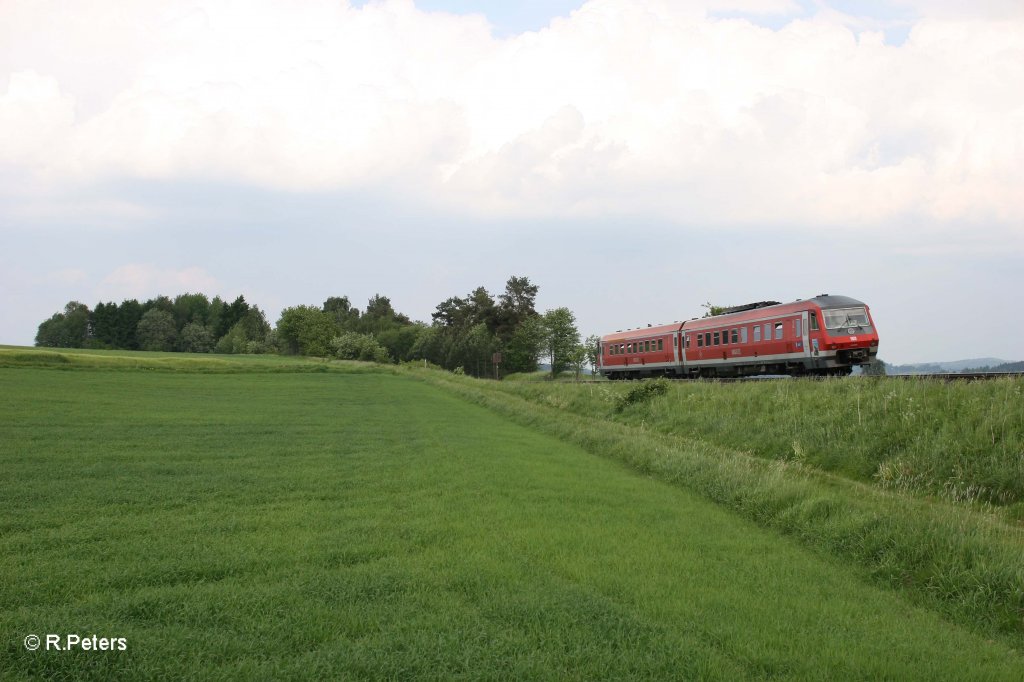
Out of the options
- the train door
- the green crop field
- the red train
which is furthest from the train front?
the green crop field

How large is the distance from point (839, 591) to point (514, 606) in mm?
3453

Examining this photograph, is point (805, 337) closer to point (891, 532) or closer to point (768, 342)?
point (768, 342)

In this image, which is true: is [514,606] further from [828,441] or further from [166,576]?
[828,441]

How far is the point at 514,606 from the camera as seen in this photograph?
577 centimetres

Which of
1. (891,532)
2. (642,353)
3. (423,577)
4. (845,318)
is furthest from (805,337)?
(423,577)

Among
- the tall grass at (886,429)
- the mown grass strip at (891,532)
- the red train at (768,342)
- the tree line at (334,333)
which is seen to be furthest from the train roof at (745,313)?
the tree line at (334,333)

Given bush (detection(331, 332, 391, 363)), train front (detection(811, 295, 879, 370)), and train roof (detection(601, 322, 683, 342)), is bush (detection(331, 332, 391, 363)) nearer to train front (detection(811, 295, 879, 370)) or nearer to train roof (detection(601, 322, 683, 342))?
train roof (detection(601, 322, 683, 342))

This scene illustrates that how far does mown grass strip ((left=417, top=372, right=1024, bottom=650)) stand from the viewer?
22.6 feet

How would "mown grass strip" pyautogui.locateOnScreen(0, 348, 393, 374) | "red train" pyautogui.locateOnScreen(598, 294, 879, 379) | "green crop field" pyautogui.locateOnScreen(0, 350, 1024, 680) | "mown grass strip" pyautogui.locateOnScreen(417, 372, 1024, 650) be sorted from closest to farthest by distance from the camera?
"green crop field" pyautogui.locateOnScreen(0, 350, 1024, 680) → "mown grass strip" pyautogui.locateOnScreen(417, 372, 1024, 650) → "red train" pyautogui.locateOnScreen(598, 294, 879, 379) → "mown grass strip" pyautogui.locateOnScreen(0, 348, 393, 374)

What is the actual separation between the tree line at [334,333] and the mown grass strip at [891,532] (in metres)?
73.2

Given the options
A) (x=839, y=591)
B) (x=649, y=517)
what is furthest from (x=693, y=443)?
(x=839, y=591)

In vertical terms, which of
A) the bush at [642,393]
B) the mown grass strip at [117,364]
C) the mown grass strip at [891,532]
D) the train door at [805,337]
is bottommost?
the mown grass strip at [891,532]

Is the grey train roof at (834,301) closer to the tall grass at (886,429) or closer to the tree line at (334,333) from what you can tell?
the tall grass at (886,429)

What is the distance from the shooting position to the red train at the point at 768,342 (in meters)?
26.1
